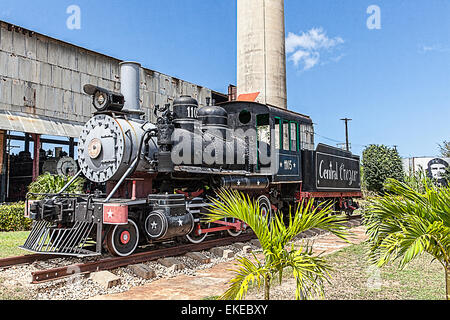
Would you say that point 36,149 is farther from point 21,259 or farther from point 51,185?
point 21,259

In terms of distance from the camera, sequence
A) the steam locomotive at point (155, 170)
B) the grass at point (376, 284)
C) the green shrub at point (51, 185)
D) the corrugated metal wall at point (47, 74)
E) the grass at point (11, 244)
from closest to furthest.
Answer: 1. the grass at point (376, 284)
2. the steam locomotive at point (155, 170)
3. the grass at point (11, 244)
4. the green shrub at point (51, 185)
5. the corrugated metal wall at point (47, 74)

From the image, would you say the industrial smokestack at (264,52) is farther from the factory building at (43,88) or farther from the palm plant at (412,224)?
the palm plant at (412,224)

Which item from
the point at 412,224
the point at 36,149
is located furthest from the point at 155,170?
the point at 36,149

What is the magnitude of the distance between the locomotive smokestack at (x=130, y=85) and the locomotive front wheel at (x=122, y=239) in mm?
2606

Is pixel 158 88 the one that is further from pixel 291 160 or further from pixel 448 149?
pixel 448 149

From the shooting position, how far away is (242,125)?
32.2 feet

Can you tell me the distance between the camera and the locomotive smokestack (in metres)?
8.13

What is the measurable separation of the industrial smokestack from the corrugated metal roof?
1260 cm

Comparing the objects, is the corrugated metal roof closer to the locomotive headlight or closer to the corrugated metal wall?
the corrugated metal wall

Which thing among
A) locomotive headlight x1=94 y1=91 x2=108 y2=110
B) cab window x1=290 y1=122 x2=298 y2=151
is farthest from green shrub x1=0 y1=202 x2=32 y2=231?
cab window x1=290 y1=122 x2=298 y2=151

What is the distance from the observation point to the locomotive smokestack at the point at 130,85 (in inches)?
320

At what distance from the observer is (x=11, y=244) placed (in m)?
8.63

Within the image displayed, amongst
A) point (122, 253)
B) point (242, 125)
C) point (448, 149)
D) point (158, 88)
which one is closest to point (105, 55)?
point (158, 88)

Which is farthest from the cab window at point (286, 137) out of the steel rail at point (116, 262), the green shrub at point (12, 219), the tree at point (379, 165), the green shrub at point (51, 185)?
the tree at point (379, 165)
